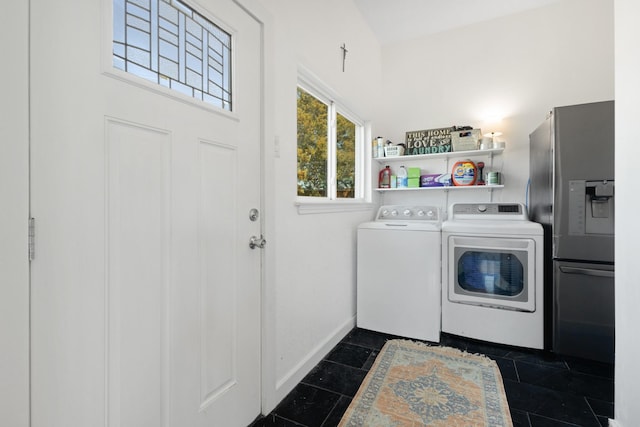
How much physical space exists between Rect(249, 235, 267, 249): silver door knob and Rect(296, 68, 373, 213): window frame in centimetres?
38

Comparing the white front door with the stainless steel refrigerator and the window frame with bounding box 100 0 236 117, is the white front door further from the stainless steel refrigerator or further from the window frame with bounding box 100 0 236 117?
the stainless steel refrigerator

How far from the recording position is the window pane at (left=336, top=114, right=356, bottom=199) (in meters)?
2.67

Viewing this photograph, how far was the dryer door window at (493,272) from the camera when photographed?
215 cm

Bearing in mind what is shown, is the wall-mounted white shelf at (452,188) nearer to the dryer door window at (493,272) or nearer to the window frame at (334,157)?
the window frame at (334,157)

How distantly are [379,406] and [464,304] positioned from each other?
3.91 feet

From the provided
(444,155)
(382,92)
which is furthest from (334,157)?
(382,92)

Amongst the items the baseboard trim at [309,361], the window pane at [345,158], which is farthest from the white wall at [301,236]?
the window pane at [345,158]

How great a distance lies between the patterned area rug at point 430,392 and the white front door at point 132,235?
0.70 metres

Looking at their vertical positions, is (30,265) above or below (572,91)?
below

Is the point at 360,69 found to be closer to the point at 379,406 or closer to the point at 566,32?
the point at 566,32

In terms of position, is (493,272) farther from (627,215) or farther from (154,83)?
(154,83)


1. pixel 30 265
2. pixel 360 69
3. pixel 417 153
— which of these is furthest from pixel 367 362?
pixel 360 69

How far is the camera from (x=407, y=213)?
2932 millimetres

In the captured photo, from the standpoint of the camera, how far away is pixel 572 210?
197cm
